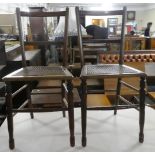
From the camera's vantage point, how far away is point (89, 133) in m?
1.66

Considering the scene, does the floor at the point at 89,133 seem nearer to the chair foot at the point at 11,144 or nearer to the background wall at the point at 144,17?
the chair foot at the point at 11,144

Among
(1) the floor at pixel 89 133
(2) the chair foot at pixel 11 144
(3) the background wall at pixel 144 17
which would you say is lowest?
(1) the floor at pixel 89 133

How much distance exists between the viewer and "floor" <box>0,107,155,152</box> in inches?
57.5

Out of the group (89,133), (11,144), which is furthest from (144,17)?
(11,144)

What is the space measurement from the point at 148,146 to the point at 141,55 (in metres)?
3.16

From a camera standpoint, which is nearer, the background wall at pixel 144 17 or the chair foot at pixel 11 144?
the chair foot at pixel 11 144

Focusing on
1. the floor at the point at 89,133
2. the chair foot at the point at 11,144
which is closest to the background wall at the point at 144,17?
the floor at the point at 89,133

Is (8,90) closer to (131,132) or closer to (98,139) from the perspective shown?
(98,139)

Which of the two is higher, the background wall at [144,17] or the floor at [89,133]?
the background wall at [144,17]

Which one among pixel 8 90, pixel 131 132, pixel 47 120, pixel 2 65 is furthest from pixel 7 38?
pixel 131 132

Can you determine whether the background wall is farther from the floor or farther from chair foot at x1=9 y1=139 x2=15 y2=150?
chair foot at x1=9 y1=139 x2=15 y2=150

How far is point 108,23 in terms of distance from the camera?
36.7 feet

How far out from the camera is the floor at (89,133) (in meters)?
1.46

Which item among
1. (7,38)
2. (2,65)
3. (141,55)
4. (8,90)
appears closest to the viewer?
(8,90)
